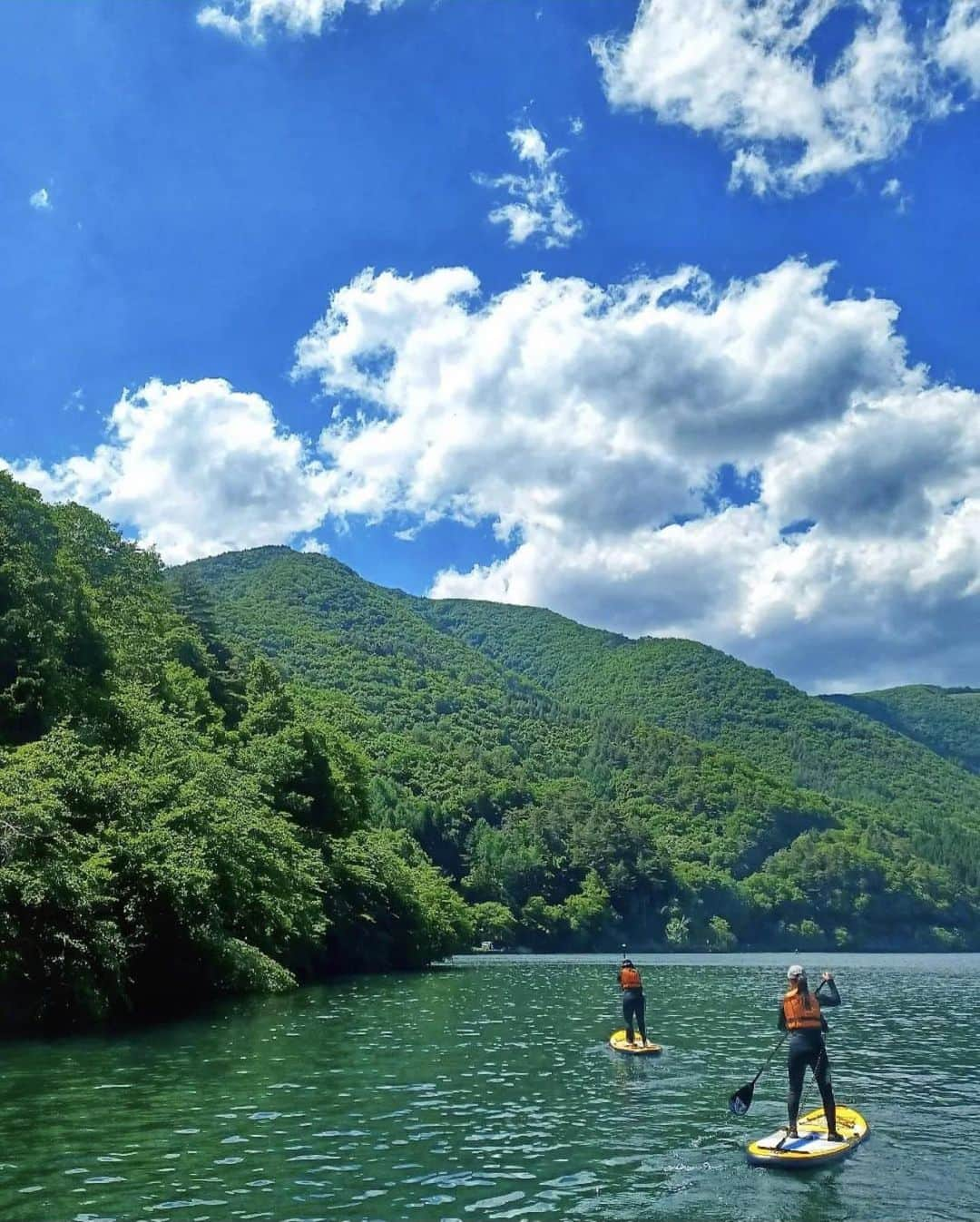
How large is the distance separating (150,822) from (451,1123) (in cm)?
2277

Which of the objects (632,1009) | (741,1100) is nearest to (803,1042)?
(741,1100)

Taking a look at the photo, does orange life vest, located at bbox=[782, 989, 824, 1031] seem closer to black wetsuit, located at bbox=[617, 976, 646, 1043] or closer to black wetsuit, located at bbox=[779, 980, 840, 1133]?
black wetsuit, located at bbox=[779, 980, 840, 1133]

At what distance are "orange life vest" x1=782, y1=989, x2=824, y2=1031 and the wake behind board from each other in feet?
5.90

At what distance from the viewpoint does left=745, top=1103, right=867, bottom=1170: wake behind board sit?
17.8 meters

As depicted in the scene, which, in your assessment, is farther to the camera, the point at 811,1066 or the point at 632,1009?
the point at 632,1009

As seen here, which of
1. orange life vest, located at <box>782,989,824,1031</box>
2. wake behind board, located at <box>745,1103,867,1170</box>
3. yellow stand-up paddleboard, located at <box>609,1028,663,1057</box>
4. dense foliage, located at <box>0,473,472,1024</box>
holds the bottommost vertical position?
yellow stand-up paddleboard, located at <box>609,1028,663,1057</box>

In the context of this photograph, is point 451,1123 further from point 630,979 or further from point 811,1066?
point 630,979

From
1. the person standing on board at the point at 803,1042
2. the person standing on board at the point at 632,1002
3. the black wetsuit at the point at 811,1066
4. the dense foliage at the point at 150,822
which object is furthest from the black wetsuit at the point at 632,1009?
the dense foliage at the point at 150,822

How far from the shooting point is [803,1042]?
771 inches

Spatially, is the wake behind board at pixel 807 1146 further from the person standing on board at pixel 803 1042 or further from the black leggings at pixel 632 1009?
the black leggings at pixel 632 1009

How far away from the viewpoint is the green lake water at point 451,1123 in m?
15.4

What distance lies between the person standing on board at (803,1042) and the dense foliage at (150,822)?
73.4ft

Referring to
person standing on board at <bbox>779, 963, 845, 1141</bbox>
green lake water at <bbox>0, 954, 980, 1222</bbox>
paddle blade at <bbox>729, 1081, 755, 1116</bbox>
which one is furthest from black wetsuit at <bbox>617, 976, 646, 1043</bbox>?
person standing on board at <bbox>779, 963, 845, 1141</bbox>

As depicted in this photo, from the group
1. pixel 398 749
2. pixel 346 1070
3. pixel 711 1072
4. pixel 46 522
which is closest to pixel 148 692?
pixel 46 522
